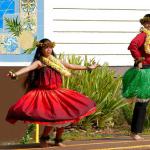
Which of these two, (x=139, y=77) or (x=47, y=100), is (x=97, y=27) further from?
(x=47, y=100)

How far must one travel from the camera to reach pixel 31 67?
7617mm

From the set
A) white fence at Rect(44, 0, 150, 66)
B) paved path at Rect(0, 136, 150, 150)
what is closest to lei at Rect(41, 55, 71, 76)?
paved path at Rect(0, 136, 150, 150)

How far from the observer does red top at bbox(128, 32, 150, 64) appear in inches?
329

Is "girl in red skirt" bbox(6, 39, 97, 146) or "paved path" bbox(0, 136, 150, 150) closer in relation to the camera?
"girl in red skirt" bbox(6, 39, 97, 146)

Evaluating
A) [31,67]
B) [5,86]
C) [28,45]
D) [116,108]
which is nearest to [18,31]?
[28,45]

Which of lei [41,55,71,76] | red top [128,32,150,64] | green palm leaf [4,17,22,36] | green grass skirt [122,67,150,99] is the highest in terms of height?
green palm leaf [4,17,22,36]

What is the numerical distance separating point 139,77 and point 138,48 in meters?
0.35

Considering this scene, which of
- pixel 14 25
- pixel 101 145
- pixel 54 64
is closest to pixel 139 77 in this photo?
pixel 101 145

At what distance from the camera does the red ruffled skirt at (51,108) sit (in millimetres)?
7330

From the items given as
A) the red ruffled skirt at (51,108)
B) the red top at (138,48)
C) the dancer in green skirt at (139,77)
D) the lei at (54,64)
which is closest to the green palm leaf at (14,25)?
the dancer in green skirt at (139,77)

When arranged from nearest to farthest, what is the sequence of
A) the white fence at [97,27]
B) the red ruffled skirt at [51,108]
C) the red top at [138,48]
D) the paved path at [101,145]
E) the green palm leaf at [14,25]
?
the red ruffled skirt at [51,108]
the paved path at [101,145]
the red top at [138,48]
the green palm leaf at [14,25]
the white fence at [97,27]

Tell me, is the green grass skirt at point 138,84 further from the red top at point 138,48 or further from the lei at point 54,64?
the lei at point 54,64

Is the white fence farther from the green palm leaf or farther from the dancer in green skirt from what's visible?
the dancer in green skirt

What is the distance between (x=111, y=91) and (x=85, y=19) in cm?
169
